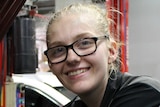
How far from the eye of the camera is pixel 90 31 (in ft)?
4.18

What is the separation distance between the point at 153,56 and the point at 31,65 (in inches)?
92.9

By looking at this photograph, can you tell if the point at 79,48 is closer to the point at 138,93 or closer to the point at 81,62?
the point at 81,62

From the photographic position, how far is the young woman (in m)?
1.20

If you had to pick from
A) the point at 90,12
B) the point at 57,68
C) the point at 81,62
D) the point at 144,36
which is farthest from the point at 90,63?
the point at 144,36

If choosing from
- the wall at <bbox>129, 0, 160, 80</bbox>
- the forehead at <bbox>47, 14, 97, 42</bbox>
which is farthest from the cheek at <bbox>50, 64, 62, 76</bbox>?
the wall at <bbox>129, 0, 160, 80</bbox>

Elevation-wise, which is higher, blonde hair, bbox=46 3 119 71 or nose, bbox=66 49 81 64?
blonde hair, bbox=46 3 119 71

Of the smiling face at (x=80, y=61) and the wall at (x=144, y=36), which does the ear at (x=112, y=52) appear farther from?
the wall at (x=144, y=36)

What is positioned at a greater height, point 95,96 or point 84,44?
point 84,44

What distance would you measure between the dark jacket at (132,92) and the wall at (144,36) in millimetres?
3557

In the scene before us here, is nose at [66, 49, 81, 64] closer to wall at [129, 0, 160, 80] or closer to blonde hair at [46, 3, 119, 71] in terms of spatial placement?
blonde hair at [46, 3, 119, 71]

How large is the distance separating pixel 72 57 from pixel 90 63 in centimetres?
8

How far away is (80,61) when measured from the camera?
1.21 m

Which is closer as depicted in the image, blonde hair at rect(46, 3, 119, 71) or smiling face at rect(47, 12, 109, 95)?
smiling face at rect(47, 12, 109, 95)

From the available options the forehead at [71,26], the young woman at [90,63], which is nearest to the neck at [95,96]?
the young woman at [90,63]
